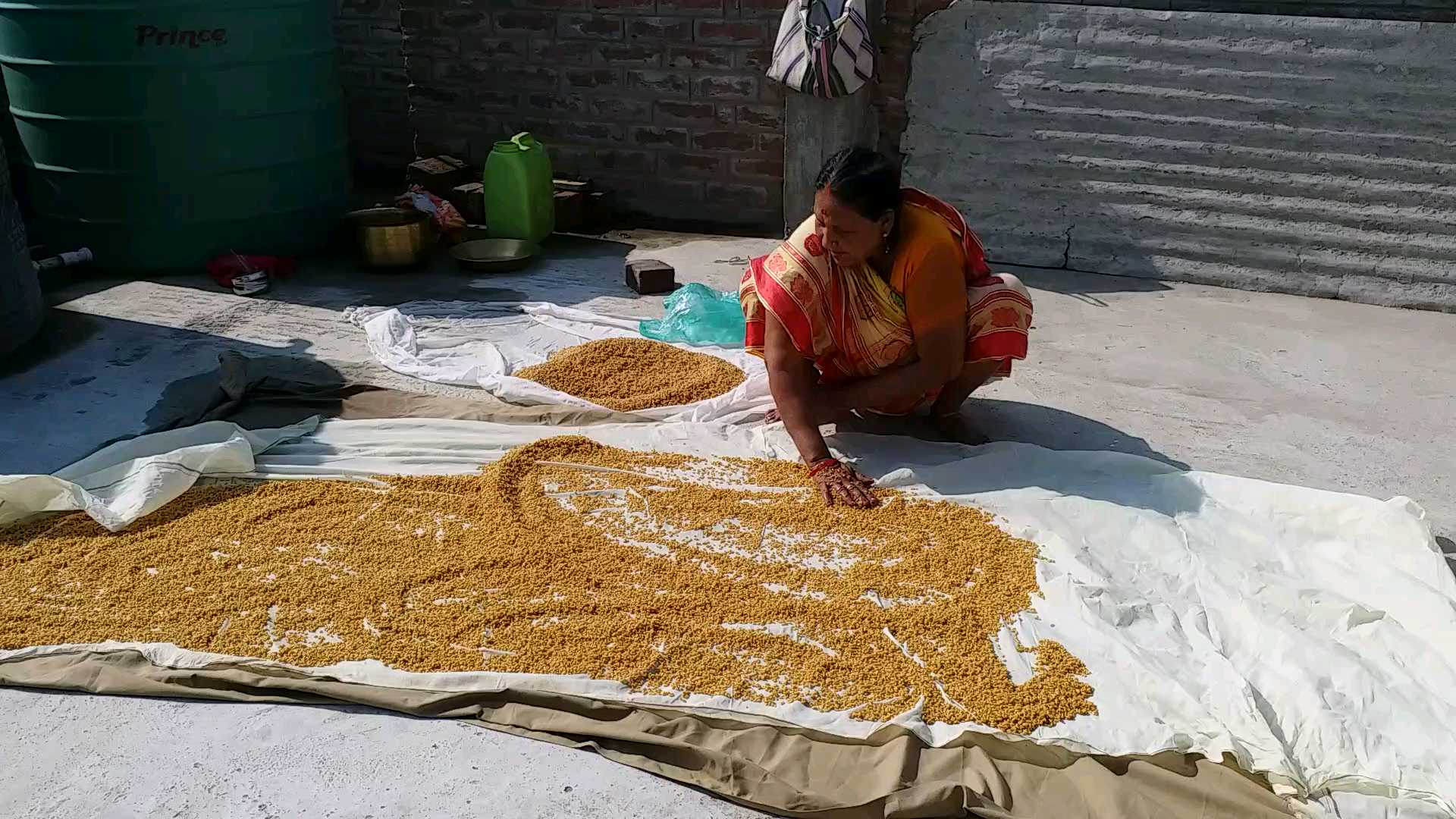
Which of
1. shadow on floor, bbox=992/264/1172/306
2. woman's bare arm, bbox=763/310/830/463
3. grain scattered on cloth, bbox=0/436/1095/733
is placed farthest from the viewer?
shadow on floor, bbox=992/264/1172/306

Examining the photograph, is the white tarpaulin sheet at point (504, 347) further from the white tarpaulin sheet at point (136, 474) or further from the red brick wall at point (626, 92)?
the red brick wall at point (626, 92)

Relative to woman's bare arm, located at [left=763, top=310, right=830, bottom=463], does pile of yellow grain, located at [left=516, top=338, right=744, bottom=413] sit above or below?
below

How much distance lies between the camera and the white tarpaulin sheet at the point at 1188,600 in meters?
1.85

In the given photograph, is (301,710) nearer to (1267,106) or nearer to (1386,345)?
(1386,345)

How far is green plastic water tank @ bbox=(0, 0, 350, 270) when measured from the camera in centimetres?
425

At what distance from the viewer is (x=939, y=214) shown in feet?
9.29

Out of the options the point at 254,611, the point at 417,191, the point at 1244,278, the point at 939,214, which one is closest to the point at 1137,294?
the point at 1244,278

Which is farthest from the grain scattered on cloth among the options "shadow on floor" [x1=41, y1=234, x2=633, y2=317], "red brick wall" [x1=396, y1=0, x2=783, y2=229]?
"red brick wall" [x1=396, y1=0, x2=783, y2=229]

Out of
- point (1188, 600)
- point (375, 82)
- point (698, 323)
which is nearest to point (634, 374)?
point (698, 323)

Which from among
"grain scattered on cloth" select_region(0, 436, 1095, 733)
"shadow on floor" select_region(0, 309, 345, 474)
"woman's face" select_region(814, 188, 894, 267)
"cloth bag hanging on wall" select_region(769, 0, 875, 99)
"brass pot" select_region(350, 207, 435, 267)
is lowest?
"grain scattered on cloth" select_region(0, 436, 1095, 733)

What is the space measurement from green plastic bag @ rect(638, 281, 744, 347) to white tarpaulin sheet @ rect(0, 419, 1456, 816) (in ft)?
2.70

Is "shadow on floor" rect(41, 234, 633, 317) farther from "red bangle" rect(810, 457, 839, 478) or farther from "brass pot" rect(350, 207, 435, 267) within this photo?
"red bangle" rect(810, 457, 839, 478)

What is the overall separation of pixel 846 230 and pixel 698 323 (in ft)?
4.41

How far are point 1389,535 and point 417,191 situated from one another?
4138mm
